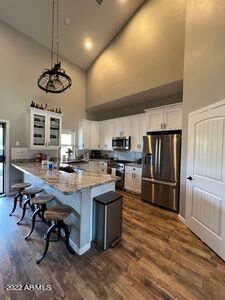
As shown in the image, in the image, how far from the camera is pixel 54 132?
195 inches

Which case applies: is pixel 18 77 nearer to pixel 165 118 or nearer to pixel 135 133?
pixel 135 133

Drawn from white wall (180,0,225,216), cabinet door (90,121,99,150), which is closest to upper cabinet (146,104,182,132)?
white wall (180,0,225,216)

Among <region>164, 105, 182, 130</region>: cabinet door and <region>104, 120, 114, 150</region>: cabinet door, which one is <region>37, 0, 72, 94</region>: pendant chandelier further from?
<region>104, 120, 114, 150</region>: cabinet door

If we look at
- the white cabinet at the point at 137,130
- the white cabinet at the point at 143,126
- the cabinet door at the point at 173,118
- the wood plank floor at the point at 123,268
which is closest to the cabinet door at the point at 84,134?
the white cabinet at the point at 137,130

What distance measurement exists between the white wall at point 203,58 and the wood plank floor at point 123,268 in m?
1.03

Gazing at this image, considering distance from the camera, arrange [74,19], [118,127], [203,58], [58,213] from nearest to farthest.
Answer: [58,213] → [203,58] → [74,19] → [118,127]

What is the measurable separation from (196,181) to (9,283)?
111 inches

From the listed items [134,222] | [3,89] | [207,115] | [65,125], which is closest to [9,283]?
[134,222]

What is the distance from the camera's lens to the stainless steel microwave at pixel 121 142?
5.02m

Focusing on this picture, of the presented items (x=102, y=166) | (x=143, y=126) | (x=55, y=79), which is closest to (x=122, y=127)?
(x=143, y=126)

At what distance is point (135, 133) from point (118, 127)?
788mm

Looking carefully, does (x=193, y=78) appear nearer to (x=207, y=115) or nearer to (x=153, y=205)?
(x=207, y=115)

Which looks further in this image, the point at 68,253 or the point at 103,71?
the point at 103,71

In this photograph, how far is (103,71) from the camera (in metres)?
5.22
